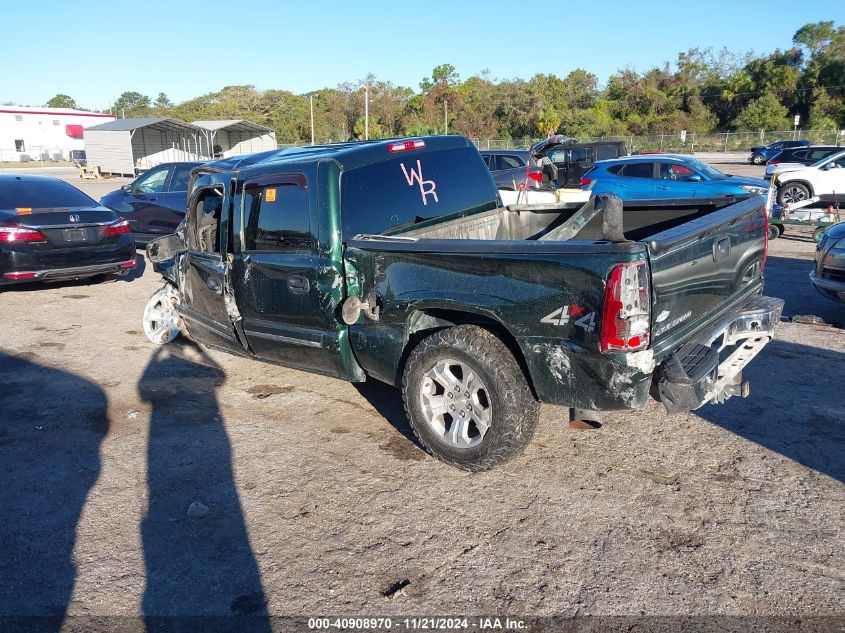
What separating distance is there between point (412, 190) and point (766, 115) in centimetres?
6341

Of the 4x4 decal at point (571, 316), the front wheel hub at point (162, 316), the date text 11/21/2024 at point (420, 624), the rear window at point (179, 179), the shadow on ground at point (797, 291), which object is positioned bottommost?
the date text 11/21/2024 at point (420, 624)

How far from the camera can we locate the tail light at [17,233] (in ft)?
29.1

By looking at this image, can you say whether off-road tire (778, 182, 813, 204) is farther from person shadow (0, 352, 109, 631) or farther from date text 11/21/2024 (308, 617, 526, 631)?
date text 11/21/2024 (308, 617, 526, 631)

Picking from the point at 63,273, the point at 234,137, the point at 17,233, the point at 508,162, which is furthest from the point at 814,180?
the point at 234,137

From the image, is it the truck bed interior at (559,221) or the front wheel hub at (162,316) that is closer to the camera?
the truck bed interior at (559,221)

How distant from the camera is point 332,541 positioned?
3.63 meters

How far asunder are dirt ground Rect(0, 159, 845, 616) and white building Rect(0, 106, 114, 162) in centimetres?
7518

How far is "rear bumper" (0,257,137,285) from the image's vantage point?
893 centimetres

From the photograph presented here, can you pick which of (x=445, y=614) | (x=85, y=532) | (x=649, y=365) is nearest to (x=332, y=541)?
(x=445, y=614)

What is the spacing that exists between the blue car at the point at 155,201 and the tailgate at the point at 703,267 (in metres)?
10.2

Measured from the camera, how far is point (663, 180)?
14656 mm

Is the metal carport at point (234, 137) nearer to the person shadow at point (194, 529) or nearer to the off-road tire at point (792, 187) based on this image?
the off-road tire at point (792, 187)

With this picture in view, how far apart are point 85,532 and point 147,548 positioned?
44cm

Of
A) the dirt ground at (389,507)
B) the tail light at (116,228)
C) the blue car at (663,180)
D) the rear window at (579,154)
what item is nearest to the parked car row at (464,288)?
the dirt ground at (389,507)
